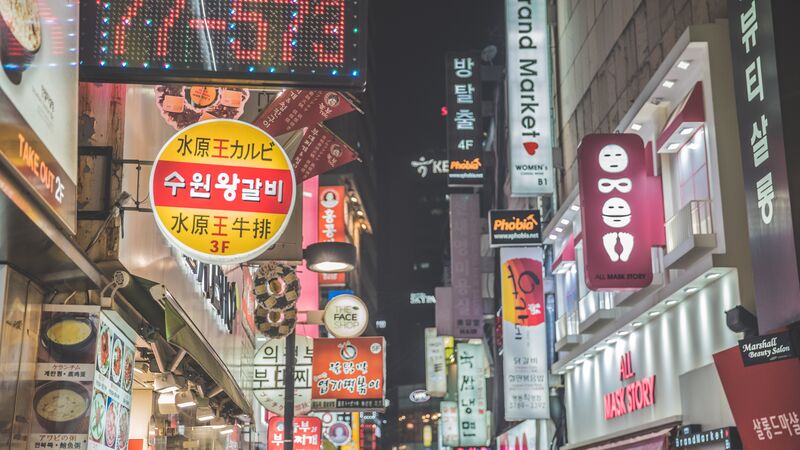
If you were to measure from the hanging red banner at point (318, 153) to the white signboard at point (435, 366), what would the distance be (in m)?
41.5

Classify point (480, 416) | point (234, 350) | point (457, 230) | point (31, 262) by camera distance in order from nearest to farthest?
point (31, 262) → point (234, 350) → point (457, 230) → point (480, 416)

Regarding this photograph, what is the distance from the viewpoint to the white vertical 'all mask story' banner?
78.2ft

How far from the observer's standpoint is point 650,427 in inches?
679

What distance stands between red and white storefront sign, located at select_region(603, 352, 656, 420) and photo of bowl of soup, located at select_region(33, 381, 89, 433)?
12739 mm

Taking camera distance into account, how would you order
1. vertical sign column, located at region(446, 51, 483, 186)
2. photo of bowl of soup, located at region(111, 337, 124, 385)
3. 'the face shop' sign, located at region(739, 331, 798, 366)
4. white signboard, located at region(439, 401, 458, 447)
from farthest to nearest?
white signboard, located at region(439, 401, 458, 447) < vertical sign column, located at region(446, 51, 483, 186) < 'the face shop' sign, located at region(739, 331, 798, 366) < photo of bowl of soup, located at region(111, 337, 124, 385)

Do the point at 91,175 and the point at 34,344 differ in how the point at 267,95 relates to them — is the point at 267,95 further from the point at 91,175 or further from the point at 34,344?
the point at 34,344

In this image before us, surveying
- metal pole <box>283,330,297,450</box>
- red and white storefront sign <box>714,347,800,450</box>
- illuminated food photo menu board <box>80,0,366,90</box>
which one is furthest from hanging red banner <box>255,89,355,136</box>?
metal pole <box>283,330,297,450</box>

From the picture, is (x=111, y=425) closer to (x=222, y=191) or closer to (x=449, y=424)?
(x=222, y=191)

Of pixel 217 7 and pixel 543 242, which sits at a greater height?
pixel 543 242

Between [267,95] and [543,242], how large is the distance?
1417 centimetres

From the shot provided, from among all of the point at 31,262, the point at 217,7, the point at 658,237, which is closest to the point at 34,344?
the point at 31,262

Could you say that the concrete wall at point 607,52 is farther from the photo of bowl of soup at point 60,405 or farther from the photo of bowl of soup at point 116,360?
the photo of bowl of soup at point 60,405

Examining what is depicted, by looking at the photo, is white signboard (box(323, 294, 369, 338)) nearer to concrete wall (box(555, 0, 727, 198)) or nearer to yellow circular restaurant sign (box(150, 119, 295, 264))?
concrete wall (box(555, 0, 727, 198))

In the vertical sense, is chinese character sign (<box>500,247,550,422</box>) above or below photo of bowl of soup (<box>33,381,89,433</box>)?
above
